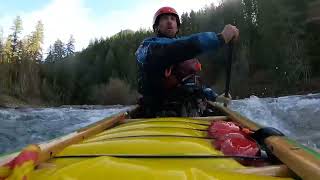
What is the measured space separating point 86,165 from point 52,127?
322 inches

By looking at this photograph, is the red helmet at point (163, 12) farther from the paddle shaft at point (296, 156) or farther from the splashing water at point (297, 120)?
the splashing water at point (297, 120)

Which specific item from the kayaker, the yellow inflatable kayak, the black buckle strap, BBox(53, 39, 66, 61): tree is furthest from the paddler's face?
BBox(53, 39, 66, 61): tree

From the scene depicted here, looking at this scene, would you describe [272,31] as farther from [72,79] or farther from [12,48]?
[12,48]

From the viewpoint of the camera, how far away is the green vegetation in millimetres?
28234

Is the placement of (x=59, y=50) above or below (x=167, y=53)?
above

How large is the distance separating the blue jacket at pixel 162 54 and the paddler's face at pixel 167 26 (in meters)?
0.41

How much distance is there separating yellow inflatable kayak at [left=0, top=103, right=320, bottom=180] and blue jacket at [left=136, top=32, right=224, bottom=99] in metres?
0.86

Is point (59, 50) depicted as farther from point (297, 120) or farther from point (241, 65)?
point (297, 120)

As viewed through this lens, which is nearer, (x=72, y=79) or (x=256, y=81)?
(x=256, y=81)

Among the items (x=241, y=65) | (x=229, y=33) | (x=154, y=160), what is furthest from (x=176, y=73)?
(x=241, y=65)

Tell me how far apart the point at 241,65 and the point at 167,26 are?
28.0 m

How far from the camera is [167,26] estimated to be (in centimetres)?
389

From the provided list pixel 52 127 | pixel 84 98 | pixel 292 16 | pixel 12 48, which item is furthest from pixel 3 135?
pixel 12 48

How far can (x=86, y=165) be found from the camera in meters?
1.46
